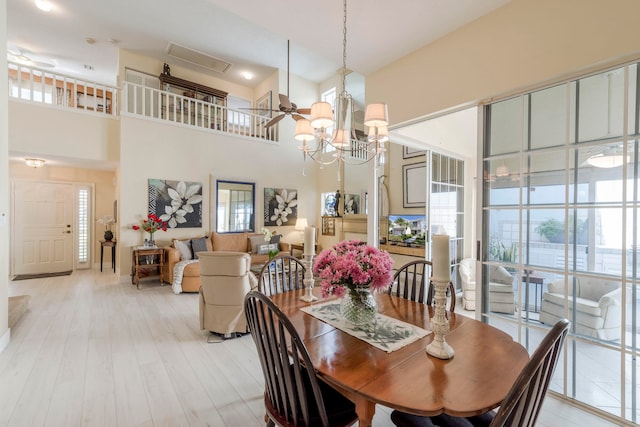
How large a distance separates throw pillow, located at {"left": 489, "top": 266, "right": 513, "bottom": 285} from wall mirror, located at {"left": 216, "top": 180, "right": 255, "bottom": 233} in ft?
16.8

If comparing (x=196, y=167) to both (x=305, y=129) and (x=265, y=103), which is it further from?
(x=305, y=129)

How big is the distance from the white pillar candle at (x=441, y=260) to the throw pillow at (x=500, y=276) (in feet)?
4.68

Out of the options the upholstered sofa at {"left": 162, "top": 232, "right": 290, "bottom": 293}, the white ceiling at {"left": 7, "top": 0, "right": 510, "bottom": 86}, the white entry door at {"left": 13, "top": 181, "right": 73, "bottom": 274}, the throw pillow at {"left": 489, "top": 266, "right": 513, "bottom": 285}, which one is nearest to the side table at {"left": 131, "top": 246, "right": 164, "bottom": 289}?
the upholstered sofa at {"left": 162, "top": 232, "right": 290, "bottom": 293}

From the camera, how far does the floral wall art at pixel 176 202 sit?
529 cm

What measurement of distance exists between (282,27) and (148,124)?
404 cm

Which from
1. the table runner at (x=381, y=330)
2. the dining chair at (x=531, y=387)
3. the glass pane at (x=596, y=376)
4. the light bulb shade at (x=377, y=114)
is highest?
the light bulb shade at (x=377, y=114)

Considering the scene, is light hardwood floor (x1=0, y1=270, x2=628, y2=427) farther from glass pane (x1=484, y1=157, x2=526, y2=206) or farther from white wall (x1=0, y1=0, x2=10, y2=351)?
glass pane (x1=484, y1=157, x2=526, y2=206)

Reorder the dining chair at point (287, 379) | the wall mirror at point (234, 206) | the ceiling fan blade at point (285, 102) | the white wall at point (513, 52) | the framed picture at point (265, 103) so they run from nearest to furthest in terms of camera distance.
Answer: the dining chair at point (287, 379) → the white wall at point (513, 52) → the ceiling fan blade at point (285, 102) → the wall mirror at point (234, 206) → the framed picture at point (265, 103)

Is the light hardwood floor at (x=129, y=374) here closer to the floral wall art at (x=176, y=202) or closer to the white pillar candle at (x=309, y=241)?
the white pillar candle at (x=309, y=241)

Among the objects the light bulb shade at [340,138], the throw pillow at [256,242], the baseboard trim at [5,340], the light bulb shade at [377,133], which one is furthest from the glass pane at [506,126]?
the throw pillow at [256,242]

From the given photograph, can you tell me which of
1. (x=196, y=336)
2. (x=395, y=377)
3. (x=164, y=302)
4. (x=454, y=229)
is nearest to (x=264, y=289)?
(x=395, y=377)

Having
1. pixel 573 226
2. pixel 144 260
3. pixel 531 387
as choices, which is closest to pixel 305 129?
pixel 573 226

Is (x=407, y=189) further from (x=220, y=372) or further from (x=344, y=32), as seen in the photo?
(x=220, y=372)

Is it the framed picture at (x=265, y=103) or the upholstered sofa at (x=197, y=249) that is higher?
the framed picture at (x=265, y=103)
